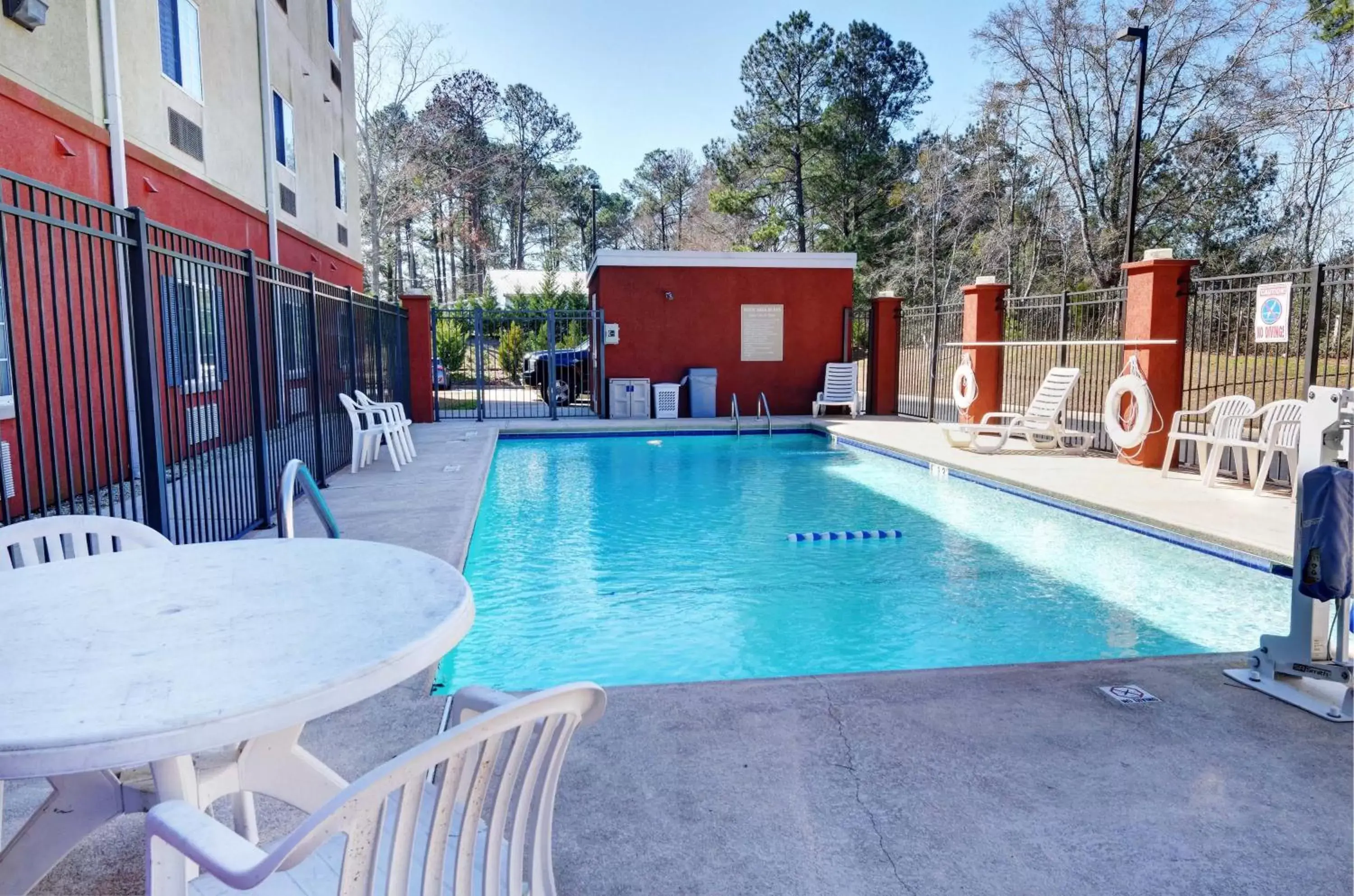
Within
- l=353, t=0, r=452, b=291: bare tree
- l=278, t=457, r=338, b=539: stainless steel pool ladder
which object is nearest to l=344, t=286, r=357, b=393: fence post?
l=278, t=457, r=338, b=539: stainless steel pool ladder

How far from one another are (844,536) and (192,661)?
17.1 ft

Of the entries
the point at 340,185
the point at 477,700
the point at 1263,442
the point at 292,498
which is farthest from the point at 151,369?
the point at 340,185

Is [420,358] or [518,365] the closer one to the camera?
[420,358]

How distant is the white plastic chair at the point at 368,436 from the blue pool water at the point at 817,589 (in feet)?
3.36

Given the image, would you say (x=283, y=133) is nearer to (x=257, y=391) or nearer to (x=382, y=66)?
(x=257, y=391)

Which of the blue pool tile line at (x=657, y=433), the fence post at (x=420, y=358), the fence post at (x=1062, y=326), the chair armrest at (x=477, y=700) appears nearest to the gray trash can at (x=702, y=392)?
the blue pool tile line at (x=657, y=433)

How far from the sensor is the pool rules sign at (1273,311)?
627 cm

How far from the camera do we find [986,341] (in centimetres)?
1034

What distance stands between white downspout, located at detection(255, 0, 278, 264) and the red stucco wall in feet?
15.5

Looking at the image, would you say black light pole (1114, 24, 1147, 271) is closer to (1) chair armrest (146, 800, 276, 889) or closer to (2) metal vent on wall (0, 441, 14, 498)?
(2) metal vent on wall (0, 441, 14, 498)

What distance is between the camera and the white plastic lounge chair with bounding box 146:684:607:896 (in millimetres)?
853

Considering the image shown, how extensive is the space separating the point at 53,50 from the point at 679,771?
637 cm

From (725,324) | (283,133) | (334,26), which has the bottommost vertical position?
(725,324)

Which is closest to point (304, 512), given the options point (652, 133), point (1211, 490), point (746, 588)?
point (746, 588)
